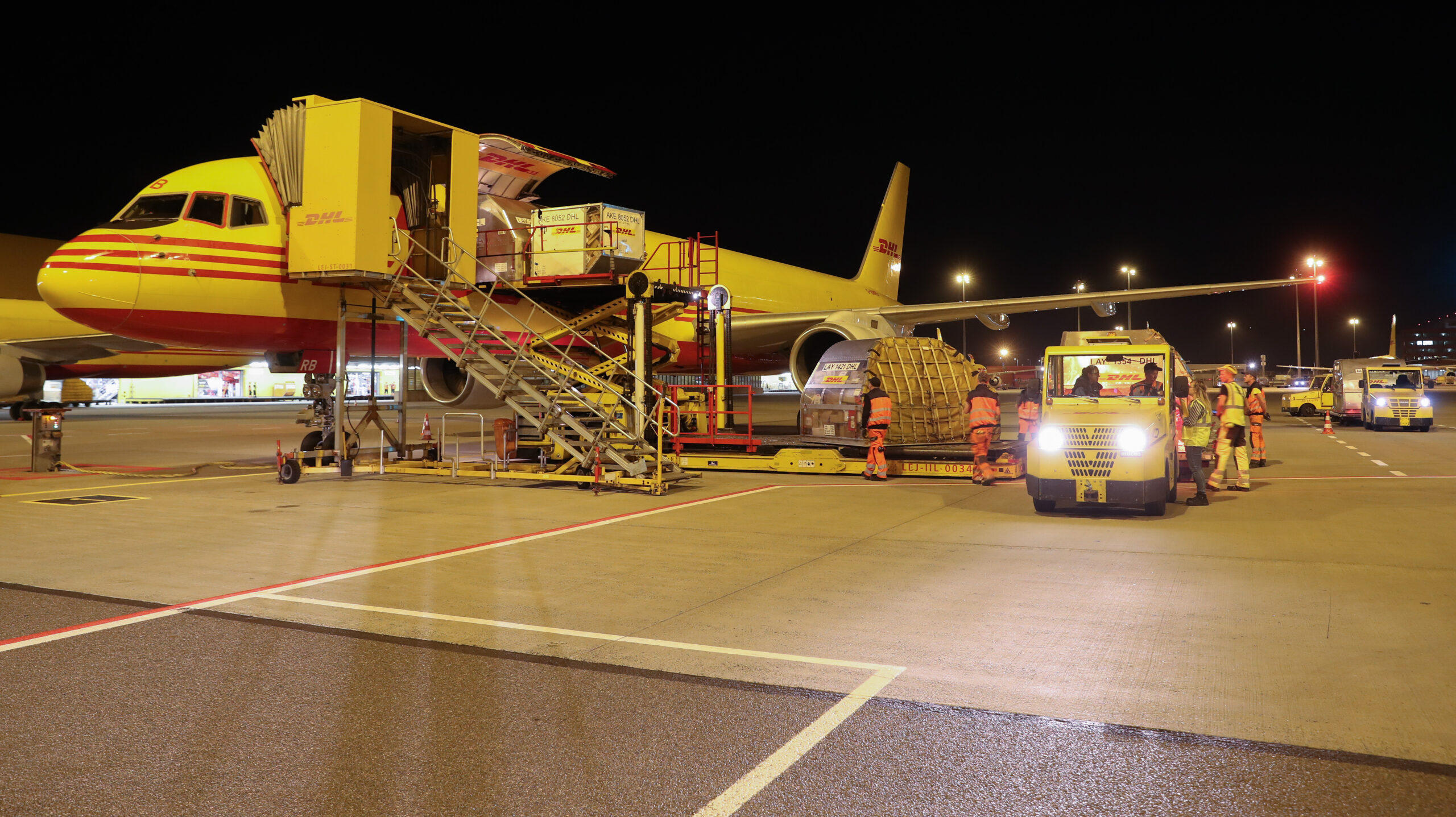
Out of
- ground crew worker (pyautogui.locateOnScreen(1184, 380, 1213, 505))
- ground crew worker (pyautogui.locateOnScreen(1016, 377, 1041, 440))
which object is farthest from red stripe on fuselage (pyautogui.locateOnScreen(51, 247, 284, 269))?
ground crew worker (pyautogui.locateOnScreen(1184, 380, 1213, 505))

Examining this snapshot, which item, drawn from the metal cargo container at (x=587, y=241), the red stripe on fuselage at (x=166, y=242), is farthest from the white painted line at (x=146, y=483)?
the metal cargo container at (x=587, y=241)

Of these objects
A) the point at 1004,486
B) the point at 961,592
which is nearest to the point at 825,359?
the point at 1004,486

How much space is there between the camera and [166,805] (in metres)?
3.15

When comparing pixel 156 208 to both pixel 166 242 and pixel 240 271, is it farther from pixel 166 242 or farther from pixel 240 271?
pixel 240 271

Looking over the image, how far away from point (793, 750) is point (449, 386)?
1382 centimetres

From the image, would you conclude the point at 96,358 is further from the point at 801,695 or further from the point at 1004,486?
the point at 801,695

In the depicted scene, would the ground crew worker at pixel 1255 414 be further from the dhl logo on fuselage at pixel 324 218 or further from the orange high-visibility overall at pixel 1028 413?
the dhl logo on fuselage at pixel 324 218

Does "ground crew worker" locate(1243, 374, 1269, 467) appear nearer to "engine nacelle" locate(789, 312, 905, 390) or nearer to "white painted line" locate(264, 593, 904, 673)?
"engine nacelle" locate(789, 312, 905, 390)

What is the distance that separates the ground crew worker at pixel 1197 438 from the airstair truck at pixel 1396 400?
17.4m

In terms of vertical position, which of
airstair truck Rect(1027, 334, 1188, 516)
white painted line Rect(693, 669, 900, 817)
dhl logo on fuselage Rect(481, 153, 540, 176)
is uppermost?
dhl logo on fuselage Rect(481, 153, 540, 176)

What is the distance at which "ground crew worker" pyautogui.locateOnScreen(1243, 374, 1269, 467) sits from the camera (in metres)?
14.3

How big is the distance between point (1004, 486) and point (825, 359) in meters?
4.46

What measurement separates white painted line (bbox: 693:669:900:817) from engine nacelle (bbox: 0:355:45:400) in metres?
30.0

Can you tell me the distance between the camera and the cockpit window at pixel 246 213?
12508mm
